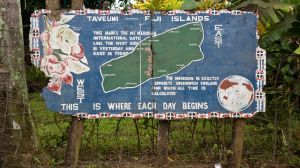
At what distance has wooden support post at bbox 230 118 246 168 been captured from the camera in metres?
5.97

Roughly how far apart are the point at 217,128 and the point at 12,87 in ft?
8.90

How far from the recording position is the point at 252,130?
21.3 feet

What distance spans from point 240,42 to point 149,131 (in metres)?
1.83

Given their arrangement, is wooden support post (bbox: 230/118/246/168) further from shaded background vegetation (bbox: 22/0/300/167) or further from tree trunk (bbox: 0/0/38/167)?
tree trunk (bbox: 0/0/38/167)

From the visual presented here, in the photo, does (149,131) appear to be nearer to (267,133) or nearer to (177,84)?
Answer: (177,84)

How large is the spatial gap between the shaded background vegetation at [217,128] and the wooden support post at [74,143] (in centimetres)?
21

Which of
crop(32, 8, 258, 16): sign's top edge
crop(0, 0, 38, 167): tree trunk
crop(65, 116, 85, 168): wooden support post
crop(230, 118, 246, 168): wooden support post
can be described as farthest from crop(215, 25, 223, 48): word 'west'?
crop(0, 0, 38, 167): tree trunk

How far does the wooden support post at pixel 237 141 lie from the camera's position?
597 cm

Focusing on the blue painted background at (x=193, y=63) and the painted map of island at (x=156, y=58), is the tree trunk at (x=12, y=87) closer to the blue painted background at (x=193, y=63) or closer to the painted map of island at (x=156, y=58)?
the blue painted background at (x=193, y=63)

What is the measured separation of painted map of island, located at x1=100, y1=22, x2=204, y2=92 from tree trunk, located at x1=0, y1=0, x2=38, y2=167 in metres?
0.99

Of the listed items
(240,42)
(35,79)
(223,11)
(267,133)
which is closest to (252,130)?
(267,133)

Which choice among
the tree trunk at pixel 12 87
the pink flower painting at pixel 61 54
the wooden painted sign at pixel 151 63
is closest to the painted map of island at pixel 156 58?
the wooden painted sign at pixel 151 63

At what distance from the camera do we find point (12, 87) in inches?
218

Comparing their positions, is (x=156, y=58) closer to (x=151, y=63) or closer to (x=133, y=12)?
(x=151, y=63)
